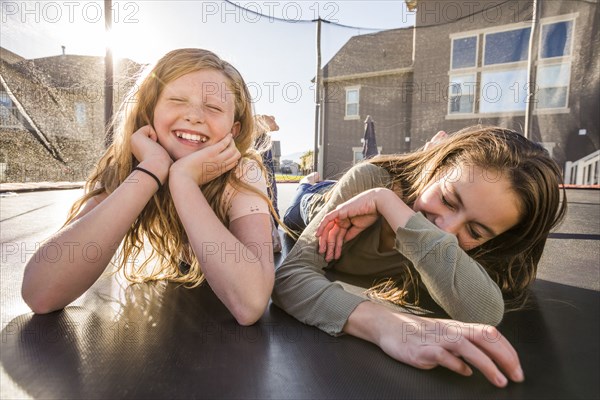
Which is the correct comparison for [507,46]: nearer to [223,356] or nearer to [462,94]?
[462,94]

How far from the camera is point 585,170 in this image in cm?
422

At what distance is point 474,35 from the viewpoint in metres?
4.93

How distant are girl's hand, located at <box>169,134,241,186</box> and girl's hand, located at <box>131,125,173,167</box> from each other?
0.04 metres

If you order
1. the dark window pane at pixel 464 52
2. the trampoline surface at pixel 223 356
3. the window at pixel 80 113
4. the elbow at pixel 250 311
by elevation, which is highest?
the dark window pane at pixel 464 52

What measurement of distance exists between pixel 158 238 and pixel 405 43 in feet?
18.7

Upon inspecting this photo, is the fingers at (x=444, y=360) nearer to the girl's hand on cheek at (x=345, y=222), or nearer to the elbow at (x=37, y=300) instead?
the girl's hand on cheek at (x=345, y=222)

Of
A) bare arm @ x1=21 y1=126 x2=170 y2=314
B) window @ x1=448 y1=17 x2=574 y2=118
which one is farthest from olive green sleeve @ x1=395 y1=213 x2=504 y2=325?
window @ x1=448 y1=17 x2=574 y2=118

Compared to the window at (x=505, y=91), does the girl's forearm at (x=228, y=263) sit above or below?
below

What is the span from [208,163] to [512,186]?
1.83 ft

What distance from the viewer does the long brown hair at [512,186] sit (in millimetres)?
672

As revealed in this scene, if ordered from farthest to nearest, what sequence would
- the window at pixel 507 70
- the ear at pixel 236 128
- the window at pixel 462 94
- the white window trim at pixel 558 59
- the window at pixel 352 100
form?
1. the window at pixel 352 100
2. the window at pixel 462 94
3. the window at pixel 507 70
4. the white window trim at pixel 558 59
5. the ear at pixel 236 128

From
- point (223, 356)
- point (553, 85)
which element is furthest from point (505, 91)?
point (223, 356)

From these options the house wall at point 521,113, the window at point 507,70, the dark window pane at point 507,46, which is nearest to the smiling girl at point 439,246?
the house wall at point 521,113

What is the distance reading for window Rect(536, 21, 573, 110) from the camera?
3.90 meters
